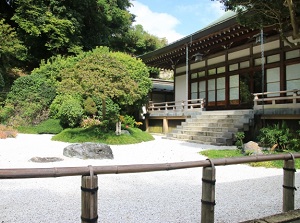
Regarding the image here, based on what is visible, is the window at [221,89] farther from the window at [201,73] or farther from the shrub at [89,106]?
the shrub at [89,106]

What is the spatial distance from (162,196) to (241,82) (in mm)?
11197

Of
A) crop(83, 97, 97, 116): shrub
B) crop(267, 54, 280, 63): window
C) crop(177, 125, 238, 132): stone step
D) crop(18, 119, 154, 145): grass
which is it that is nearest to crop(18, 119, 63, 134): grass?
crop(83, 97, 97, 116): shrub

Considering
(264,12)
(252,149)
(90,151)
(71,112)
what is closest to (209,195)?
(90,151)

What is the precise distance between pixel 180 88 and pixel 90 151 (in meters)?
11.5

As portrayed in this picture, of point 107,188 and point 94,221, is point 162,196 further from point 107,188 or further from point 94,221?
point 94,221

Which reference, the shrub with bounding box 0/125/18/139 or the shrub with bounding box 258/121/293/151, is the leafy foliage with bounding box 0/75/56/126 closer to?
the shrub with bounding box 0/125/18/139

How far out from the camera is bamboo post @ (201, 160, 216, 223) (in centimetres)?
251

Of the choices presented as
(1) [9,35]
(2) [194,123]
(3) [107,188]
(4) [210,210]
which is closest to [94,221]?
(4) [210,210]

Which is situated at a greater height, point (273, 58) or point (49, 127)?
point (273, 58)

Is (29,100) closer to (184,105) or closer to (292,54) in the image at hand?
(184,105)

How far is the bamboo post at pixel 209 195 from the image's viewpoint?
251cm

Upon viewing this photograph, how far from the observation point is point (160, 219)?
125 inches

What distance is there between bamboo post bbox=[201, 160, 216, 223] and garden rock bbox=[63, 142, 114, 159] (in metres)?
5.14

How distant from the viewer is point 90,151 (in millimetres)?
7395
